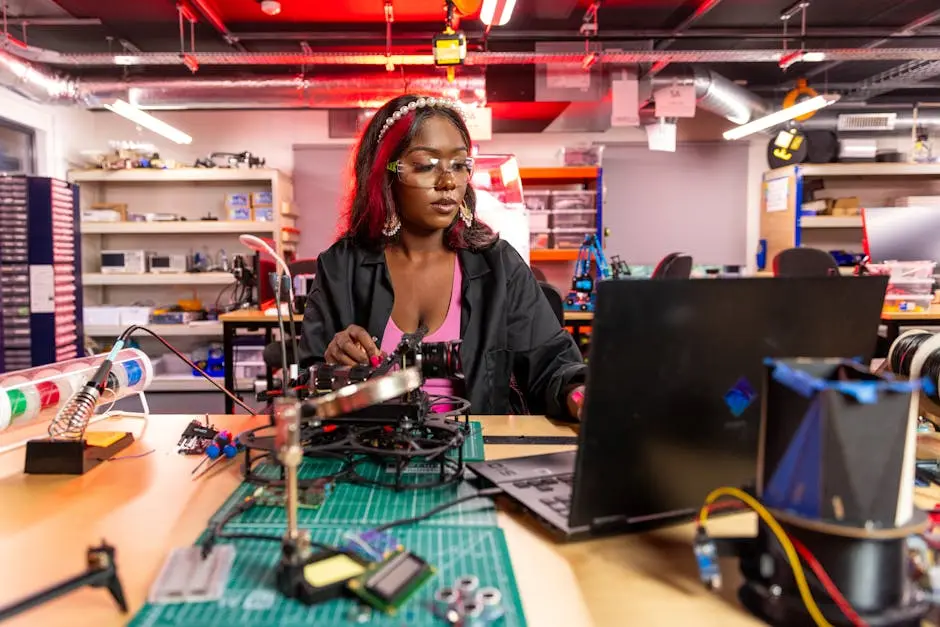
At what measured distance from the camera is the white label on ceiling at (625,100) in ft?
16.4

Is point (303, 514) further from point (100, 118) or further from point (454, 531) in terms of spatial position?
point (100, 118)

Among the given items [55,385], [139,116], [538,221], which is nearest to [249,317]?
[139,116]

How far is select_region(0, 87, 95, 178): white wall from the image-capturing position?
514cm

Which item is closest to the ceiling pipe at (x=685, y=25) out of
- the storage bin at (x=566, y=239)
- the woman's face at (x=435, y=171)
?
the storage bin at (x=566, y=239)

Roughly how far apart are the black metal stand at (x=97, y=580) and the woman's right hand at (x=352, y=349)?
573mm

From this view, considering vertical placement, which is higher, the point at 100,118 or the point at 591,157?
the point at 100,118

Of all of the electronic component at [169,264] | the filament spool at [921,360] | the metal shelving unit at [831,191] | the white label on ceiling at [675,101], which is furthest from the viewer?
the electronic component at [169,264]

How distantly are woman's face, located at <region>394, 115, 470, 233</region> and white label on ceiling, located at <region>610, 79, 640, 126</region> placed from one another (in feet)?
12.4

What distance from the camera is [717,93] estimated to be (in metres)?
5.43

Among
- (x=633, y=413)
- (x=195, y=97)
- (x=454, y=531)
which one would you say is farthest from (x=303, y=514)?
(x=195, y=97)

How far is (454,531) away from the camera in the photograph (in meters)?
0.73

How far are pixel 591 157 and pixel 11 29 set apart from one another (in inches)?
185

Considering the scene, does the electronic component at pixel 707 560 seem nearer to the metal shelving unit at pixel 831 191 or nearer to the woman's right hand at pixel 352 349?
the woman's right hand at pixel 352 349

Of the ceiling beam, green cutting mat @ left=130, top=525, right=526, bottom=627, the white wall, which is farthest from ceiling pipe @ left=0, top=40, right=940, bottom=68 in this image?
green cutting mat @ left=130, top=525, right=526, bottom=627
